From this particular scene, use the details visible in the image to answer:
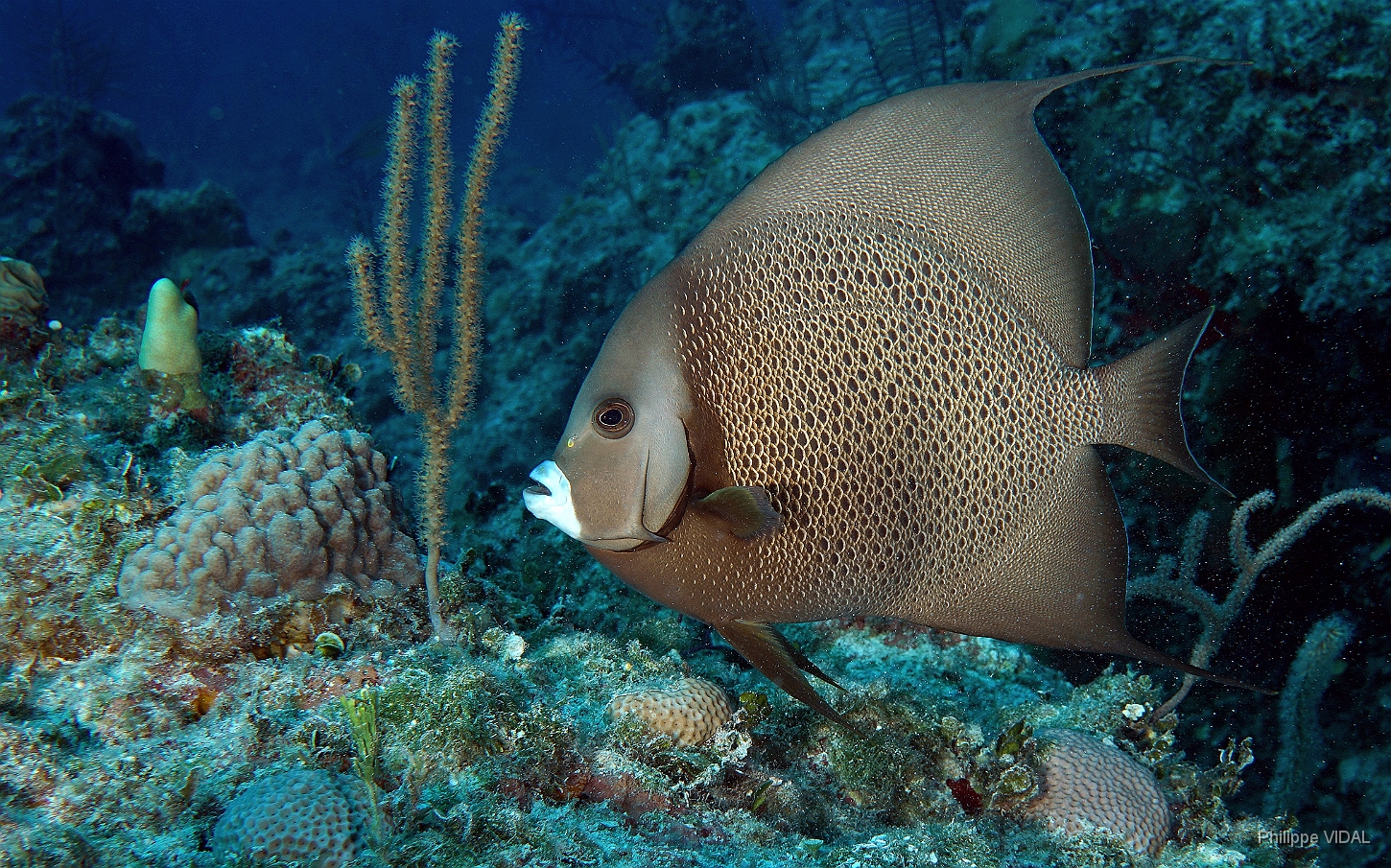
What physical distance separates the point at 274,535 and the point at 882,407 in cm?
206

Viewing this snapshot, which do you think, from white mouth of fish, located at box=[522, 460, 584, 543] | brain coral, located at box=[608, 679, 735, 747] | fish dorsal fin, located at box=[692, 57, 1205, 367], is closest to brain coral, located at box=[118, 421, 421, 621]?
brain coral, located at box=[608, 679, 735, 747]

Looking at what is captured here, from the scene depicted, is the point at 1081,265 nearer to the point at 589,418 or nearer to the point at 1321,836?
the point at 589,418

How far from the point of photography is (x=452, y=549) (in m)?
4.54

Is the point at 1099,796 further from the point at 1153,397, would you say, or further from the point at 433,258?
the point at 433,258

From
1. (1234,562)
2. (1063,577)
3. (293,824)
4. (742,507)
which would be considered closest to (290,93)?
(293,824)

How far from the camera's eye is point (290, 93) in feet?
139

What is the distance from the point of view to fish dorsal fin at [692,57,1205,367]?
1702mm

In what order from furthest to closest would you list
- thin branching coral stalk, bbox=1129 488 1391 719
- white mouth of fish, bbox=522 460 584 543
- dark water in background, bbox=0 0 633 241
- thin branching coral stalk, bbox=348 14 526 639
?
dark water in background, bbox=0 0 633 241 → thin branching coral stalk, bbox=1129 488 1391 719 → thin branching coral stalk, bbox=348 14 526 639 → white mouth of fish, bbox=522 460 584 543

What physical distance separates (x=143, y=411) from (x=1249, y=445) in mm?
5734

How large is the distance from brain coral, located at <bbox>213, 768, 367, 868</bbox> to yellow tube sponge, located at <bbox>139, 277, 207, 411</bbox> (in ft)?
7.93

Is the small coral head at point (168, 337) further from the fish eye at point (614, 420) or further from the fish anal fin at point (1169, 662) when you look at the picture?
the fish anal fin at point (1169, 662)

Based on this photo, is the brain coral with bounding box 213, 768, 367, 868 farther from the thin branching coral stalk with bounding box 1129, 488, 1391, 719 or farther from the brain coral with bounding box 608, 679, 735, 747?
the thin branching coral stalk with bounding box 1129, 488, 1391, 719

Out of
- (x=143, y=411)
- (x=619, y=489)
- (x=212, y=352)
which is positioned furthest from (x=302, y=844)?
(x=212, y=352)

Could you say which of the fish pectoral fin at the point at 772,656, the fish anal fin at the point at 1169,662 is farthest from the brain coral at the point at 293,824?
the fish anal fin at the point at 1169,662
